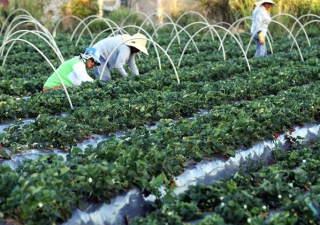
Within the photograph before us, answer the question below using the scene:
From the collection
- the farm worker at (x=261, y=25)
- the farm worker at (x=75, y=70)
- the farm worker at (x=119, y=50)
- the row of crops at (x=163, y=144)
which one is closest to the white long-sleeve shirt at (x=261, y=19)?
the farm worker at (x=261, y=25)

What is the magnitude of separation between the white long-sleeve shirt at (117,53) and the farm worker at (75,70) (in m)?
0.53

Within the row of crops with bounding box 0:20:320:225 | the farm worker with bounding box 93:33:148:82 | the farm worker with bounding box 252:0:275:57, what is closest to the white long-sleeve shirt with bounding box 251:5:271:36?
the farm worker with bounding box 252:0:275:57

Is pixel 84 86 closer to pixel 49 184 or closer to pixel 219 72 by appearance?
pixel 219 72

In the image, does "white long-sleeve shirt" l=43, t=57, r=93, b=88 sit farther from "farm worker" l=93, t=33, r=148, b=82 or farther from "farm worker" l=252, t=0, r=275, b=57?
"farm worker" l=252, t=0, r=275, b=57

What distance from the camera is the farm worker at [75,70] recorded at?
954cm

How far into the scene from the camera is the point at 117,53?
1043 cm

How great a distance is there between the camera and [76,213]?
4953mm

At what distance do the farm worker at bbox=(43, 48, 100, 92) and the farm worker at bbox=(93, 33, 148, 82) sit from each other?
0.44m

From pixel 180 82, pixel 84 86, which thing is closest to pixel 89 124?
pixel 84 86

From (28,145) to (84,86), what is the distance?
2.85 metres

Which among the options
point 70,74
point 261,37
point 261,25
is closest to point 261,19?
point 261,25

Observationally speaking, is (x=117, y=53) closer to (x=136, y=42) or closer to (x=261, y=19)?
(x=136, y=42)

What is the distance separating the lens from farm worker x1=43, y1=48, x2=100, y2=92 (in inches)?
376

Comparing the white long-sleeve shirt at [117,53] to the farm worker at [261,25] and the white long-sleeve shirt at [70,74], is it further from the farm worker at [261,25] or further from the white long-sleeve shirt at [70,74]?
the farm worker at [261,25]
